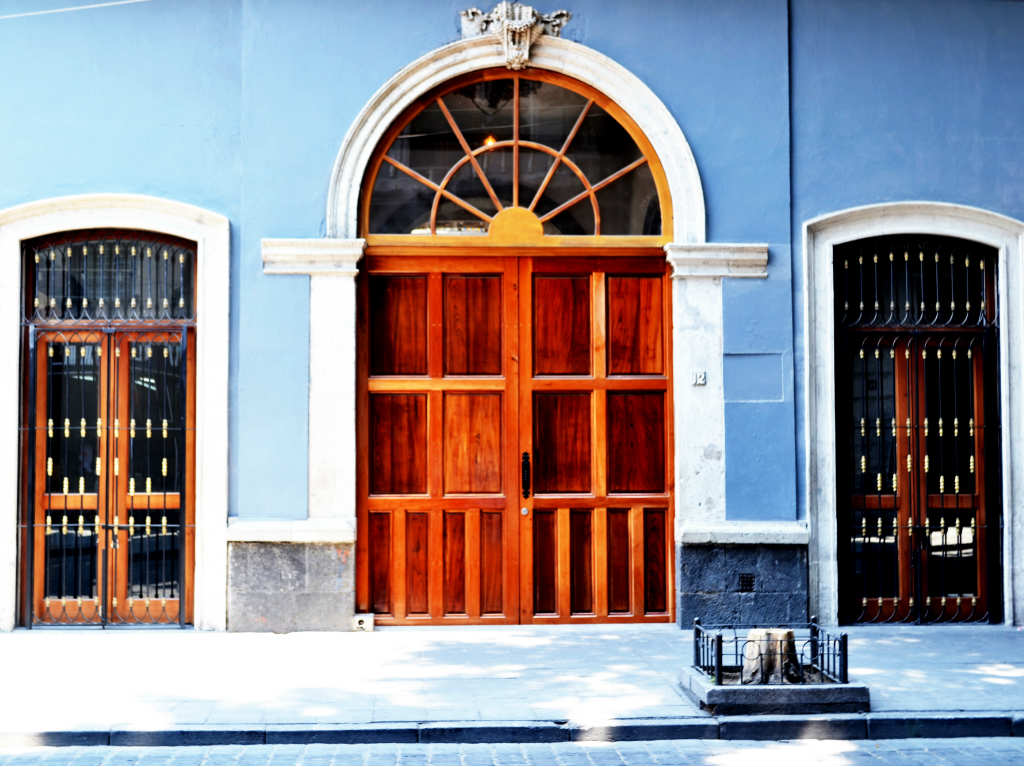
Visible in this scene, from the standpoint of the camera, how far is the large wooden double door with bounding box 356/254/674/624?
10.3 m

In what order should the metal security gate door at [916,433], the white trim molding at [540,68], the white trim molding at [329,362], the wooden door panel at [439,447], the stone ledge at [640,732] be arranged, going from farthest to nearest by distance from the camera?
the metal security gate door at [916,433], the wooden door panel at [439,447], the white trim molding at [540,68], the white trim molding at [329,362], the stone ledge at [640,732]

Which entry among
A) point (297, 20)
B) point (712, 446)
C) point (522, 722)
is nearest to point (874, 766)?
point (522, 722)

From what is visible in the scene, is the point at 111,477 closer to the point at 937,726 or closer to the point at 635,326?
the point at 635,326

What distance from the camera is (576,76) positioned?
1034 centimetres

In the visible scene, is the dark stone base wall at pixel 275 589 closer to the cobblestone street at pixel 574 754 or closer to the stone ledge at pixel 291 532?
the stone ledge at pixel 291 532

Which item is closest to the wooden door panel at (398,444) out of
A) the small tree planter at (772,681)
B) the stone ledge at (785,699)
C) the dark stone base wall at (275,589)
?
the dark stone base wall at (275,589)

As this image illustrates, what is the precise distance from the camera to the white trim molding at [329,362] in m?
10.1

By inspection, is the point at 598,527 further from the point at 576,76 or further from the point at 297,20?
the point at 297,20

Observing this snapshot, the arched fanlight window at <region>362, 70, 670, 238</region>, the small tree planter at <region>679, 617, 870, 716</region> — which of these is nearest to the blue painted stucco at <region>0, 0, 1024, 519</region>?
the arched fanlight window at <region>362, 70, 670, 238</region>

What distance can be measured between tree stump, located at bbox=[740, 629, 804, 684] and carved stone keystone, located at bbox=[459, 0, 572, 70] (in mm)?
5330

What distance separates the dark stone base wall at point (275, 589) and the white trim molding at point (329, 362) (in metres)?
0.38

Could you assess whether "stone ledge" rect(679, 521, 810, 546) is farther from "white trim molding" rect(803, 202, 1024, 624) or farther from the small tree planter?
the small tree planter

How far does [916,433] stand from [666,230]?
2814 mm

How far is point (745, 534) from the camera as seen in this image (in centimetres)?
1016
